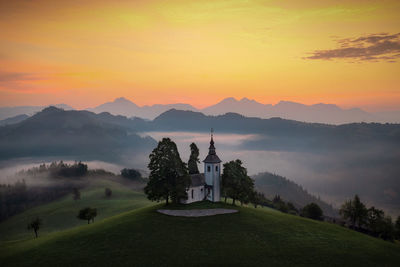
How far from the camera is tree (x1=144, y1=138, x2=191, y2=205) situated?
72.2m

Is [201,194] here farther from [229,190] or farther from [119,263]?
[119,263]

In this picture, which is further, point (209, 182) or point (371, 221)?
point (209, 182)

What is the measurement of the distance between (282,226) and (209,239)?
1841 cm

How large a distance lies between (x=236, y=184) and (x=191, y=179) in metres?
11.9

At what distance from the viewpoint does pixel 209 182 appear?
80250mm

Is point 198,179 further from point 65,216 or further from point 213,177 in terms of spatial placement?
point 65,216

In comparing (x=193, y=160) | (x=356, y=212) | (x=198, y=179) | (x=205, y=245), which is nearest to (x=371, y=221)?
(x=356, y=212)

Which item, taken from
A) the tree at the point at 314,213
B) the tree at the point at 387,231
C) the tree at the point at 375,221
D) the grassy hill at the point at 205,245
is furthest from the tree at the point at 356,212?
the grassy hill at the point at 205,245

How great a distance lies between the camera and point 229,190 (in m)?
78.6

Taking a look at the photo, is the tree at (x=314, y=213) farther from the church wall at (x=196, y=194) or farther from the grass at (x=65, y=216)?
the grass at (x=65, y=216)

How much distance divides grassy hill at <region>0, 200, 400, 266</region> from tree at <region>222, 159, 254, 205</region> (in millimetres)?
11567

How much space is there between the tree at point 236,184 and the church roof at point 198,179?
18.4 feet

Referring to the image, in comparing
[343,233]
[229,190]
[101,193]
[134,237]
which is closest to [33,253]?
[134,237]

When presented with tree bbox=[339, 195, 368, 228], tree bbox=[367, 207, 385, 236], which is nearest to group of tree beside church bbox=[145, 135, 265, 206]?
tree bbox=[339, 195, 368, 228]
